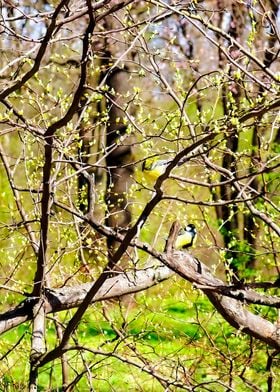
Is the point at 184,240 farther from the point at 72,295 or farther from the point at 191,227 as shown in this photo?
the point at 72,295

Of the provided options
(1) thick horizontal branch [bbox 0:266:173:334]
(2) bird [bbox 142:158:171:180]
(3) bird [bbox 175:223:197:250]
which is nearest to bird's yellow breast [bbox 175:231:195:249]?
(3) bird [bbox 175:223:197:250]

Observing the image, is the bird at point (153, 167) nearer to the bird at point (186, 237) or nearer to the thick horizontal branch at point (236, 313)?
the bird at point (186, 237)

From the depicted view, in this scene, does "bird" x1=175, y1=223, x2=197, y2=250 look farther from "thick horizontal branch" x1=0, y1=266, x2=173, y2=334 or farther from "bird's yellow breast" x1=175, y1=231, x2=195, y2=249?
"thick horizontal branch" x1=0, y1=266, x2=173, y2=334

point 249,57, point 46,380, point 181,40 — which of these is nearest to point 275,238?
point 249,57

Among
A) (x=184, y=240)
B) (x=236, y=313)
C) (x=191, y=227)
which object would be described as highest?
(x=191, y=227)

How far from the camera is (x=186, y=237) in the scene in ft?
17.2

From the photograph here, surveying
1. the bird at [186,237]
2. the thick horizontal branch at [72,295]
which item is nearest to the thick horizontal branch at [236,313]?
the thick horizontal branch at [72,295]

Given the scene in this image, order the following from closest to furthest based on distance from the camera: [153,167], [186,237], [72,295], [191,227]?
[72,295], [153,167], [186,237], [191,227]

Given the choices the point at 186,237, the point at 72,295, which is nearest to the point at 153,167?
the point at 186,237

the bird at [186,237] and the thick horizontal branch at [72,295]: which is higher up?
the bird at [186,237]

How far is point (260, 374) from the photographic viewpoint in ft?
18.2

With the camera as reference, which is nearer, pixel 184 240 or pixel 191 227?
pixel 184 240

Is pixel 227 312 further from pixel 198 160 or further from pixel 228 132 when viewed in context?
pixel 228 132

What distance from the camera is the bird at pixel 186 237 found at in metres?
5.25
